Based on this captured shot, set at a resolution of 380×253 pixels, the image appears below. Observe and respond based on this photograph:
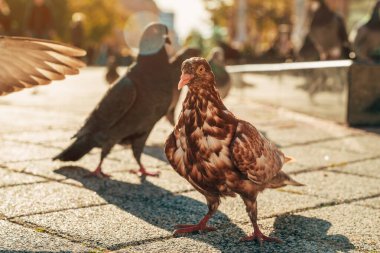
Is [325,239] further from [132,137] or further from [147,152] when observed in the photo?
[147,152]

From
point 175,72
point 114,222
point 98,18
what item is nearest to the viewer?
point 114,222

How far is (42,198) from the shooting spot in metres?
4.55

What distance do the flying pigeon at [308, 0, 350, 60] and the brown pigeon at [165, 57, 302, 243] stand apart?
819 cm

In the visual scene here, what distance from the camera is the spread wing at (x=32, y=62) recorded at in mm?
3953

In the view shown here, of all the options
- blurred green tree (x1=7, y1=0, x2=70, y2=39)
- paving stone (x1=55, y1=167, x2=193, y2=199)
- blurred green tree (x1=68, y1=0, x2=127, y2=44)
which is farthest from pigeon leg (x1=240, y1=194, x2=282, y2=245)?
blurred green tree (x1=68, y1=0, x2=127, y2=44)

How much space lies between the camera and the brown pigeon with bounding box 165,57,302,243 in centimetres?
353

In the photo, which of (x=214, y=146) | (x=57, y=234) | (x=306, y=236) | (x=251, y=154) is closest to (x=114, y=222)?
(x=57, y=234)

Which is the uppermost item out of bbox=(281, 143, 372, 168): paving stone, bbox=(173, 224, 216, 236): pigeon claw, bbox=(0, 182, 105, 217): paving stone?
bbox=(173, 224, 216, 236): pigeon claw

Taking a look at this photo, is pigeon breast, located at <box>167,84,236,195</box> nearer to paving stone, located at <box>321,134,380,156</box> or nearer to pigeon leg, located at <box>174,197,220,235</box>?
pigeon leg, located at <box>174,197,220,235</box>

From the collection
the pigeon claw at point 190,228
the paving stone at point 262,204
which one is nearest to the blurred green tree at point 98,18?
the paving stone at point 262,204

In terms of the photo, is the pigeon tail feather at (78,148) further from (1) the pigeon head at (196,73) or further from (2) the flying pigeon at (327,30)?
(2) the flying pigeon at (327,30)

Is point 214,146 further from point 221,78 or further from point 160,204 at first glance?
point 221,78

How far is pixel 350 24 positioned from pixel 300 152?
24.1 meters

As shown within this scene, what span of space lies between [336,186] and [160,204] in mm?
1421
